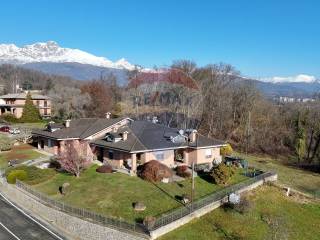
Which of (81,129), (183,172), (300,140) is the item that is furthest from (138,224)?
(300,140)

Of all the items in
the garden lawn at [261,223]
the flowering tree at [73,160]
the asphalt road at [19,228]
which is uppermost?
the flowering tree at [73,160]

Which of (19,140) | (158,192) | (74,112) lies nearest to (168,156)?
(158,192)

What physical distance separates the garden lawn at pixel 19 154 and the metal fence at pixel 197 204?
27.3m

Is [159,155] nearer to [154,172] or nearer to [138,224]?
[154,172]

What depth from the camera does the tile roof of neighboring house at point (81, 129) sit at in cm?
5089

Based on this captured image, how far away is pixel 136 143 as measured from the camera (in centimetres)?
4400

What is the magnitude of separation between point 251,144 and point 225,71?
951 inches

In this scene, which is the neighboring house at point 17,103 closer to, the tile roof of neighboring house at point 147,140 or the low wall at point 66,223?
the tile roof of neighboring house at point 147,140

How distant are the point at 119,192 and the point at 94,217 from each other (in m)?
5.69

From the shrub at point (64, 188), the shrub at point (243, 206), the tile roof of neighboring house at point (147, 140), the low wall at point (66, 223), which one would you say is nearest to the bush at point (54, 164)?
the tile roof of neighboring house at point (147, 140)

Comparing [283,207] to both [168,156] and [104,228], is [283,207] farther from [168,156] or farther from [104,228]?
[104,228]

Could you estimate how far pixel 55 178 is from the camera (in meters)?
42.3

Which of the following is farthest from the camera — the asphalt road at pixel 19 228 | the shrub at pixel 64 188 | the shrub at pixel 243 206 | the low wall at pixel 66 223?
the shrub at pixel 64 188

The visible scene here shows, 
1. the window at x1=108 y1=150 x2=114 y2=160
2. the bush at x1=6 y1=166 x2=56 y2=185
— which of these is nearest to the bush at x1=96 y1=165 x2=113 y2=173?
the window at x1=108 y1=150 x2=114 y2=160
